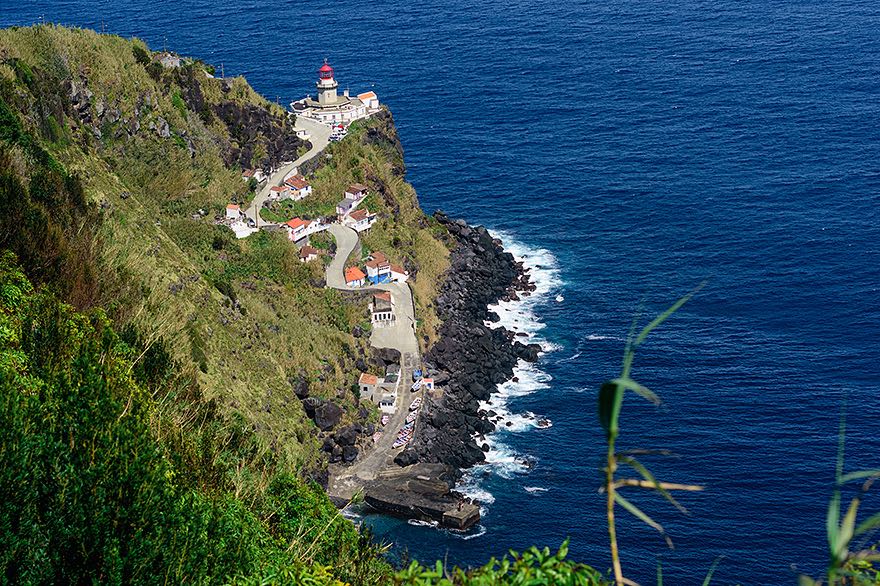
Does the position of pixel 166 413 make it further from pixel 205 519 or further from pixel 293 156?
pixel 293 156

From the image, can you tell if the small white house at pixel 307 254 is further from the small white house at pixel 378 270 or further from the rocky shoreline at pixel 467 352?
the rocky shoreline at pixel 467 352

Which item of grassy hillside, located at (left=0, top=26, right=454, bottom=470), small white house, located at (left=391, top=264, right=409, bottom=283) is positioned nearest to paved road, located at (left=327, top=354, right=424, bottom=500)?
grassy hillside, located at (left=0, top=26, right=454, bottom=470)

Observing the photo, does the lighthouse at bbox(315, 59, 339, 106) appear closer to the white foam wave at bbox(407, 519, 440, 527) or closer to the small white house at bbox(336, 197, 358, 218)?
the small white house at bbox(336, 197, 358, 218)

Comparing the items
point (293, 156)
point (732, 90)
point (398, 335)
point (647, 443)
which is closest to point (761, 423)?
point (647, 443)

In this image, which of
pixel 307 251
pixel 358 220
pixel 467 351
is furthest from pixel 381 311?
pixel 358 220

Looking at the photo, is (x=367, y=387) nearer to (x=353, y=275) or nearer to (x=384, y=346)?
(x=384, y=346)
